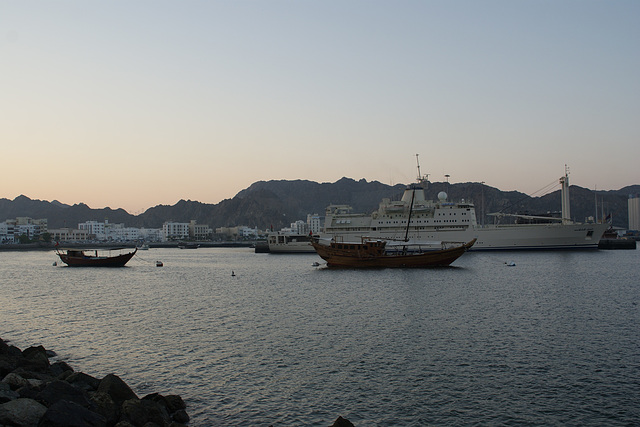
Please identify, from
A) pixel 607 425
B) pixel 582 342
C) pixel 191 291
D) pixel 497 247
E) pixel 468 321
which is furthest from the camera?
pixel 497 247

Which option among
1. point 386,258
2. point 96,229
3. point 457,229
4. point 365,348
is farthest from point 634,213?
point 365,348

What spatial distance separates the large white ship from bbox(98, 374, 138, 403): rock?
53.8m

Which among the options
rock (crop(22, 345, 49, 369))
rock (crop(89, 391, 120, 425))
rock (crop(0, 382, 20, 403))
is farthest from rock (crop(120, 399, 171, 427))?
rock (crop(22, 345, 49, 369))

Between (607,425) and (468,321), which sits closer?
(607,425)

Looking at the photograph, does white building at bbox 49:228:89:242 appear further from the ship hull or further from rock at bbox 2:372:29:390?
rock at bbox 2:372:29:390

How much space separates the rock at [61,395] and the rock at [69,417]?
2.36 ft

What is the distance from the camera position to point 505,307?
2394cm

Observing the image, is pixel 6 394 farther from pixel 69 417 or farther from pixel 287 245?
pixel 287 245

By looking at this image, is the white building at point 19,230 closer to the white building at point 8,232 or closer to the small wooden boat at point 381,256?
the white building at point 8,232

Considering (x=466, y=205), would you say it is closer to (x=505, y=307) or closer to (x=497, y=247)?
(x=497, y=247)

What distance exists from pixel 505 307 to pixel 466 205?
4808 centimetres

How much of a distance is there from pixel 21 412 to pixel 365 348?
993cm

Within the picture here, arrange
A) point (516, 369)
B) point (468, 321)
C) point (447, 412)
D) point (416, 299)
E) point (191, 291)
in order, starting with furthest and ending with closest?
point (191, 291), point (416, 299), point (468, 321), point (516, 369), point (447, 412)

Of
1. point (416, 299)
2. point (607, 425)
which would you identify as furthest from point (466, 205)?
point (607, 425)
